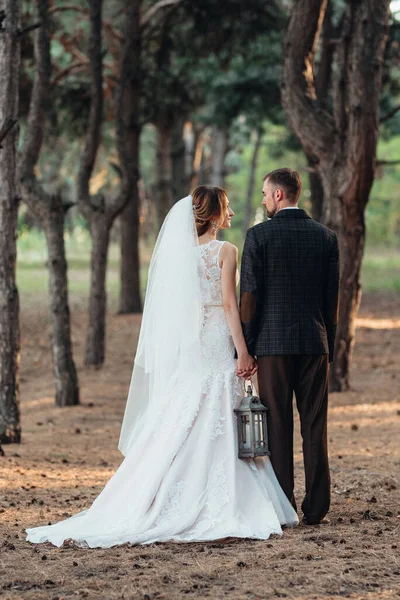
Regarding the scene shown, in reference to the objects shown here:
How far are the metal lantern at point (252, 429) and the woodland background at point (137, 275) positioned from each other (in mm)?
561

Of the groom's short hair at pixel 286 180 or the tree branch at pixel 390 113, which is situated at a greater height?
the tree branch at pixel 390 113

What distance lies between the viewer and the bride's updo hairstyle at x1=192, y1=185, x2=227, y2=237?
6.63 meters

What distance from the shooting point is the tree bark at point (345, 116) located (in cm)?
1285

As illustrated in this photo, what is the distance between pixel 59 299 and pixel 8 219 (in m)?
3.41

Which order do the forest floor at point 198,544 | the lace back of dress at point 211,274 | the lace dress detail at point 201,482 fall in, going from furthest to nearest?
the lace back of dress at point 211,274, the lace dress detail at point 201,482, the forest floor at point 198,544

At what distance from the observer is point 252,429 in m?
6.35

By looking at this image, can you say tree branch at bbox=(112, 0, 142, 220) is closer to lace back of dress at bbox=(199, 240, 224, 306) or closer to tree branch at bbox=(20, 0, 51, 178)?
tree branch at bbox=(20, 0, 51, 178)

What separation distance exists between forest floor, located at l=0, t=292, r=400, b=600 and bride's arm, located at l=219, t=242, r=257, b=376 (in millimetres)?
1103

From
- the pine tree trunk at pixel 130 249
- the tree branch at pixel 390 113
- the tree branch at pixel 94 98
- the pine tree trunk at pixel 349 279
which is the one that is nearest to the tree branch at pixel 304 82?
the tree branch at pixel 390 113

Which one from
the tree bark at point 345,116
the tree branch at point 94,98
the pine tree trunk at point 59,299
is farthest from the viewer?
the tree branch at point 94,98

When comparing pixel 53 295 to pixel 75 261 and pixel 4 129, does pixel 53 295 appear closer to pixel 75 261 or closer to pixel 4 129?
pixel 4 129

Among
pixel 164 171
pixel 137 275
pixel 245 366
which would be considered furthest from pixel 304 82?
pixel 164 171

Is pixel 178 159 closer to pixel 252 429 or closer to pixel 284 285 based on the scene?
pixel 284 285

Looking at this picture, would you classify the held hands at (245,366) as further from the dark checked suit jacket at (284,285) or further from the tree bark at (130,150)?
the tree bark at (130,150)
